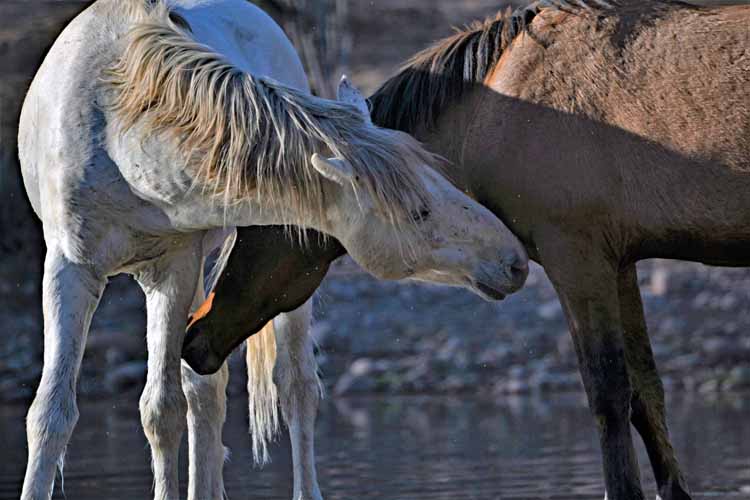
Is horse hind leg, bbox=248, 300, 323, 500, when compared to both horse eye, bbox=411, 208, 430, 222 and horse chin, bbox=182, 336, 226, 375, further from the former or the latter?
horse eye, bbox=411, 208, 430, 222

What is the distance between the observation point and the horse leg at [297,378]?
6215mm

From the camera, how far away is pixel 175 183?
16.5 feet

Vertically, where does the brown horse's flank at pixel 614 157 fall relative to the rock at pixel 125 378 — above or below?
above

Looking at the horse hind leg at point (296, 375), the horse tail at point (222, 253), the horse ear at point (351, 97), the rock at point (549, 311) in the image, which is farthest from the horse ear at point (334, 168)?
the rock at point (549, 311)

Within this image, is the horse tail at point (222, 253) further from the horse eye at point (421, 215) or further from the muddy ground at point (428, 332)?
the muddy ground at point (428, 332)

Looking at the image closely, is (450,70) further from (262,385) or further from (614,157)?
(262,385)

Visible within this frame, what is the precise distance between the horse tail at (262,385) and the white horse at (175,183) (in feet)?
2.91

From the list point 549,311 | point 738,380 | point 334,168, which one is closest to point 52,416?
point 334,168

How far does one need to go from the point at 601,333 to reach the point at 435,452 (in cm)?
245

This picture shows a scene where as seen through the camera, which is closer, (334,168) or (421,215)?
(334,168)

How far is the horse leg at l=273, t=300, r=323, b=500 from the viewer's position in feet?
20.4

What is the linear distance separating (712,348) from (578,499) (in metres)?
5.15

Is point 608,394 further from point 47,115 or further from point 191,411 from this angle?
point 47,115

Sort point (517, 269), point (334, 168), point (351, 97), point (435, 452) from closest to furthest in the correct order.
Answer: point (334, 168)
point (517, 269)
point (351, 97)
point (435, 452)
